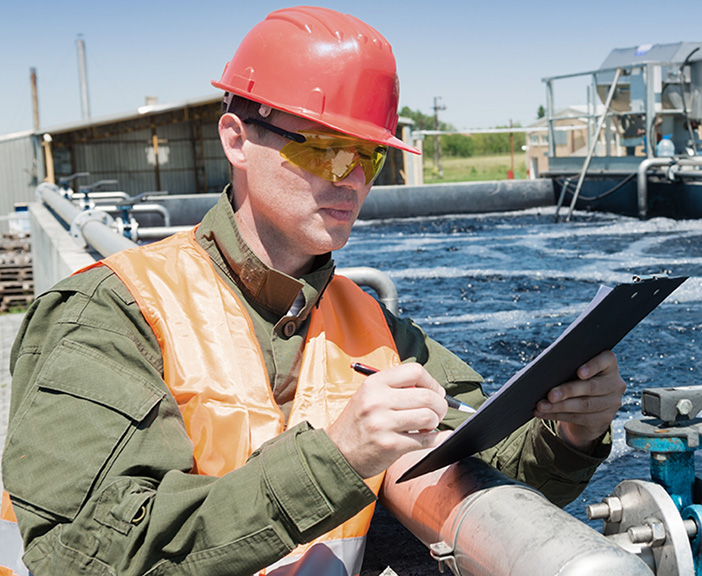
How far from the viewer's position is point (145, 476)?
1.39 metres

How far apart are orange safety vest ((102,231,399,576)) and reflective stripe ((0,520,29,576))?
37 cm

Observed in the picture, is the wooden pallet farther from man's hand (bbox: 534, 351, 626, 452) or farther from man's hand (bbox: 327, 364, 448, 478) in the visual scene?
man's hand (bbox: 327, 364, 448, 478)

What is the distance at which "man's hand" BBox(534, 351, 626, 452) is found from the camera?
5.11ft

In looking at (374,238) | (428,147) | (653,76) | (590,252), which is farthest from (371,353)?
(428,147)

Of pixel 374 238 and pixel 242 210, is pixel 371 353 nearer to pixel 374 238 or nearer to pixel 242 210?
pixel 242 210

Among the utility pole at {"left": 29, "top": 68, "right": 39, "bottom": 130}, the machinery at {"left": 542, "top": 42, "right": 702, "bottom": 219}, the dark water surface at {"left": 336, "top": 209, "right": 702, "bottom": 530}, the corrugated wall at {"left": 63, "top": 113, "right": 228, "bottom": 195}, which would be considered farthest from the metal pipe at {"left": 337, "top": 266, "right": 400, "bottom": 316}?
the utility pole at {"left": 29, "top": 68, "right": 39, "bottom": 130}

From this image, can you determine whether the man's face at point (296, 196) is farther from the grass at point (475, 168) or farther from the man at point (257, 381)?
the grass at point (475, 168)

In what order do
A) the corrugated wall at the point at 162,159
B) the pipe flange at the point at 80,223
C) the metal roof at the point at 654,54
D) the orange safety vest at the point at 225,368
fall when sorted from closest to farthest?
the orange safety vest at the point at 225,368, the pipe flange at the point at 80,223, the metal roof at the point at 654,54, the corrugated wall at the point at 162,159

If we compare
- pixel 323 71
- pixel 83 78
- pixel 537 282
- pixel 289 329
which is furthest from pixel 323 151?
pixel 83 78

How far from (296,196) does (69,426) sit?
635 millimetres

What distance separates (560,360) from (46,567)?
0.89m

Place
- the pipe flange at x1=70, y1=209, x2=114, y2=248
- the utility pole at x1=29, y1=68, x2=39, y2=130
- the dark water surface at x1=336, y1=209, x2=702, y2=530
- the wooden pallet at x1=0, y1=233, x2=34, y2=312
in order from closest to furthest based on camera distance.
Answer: the pipe flange at x1=70, y1=209, x2=114, y2=248 < the dark water surface at x1=336, y1=209, x2=702, y2=530 < the wooden pallet at x1=0, y1=233, x2=34, y2=312 < the utility pole at x1=29, y1=68, x2=39, y2=130

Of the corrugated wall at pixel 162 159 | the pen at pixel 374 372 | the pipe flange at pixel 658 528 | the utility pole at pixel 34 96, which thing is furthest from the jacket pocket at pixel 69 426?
the utility pole at pixel 34 96

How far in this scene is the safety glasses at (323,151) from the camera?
1.69 meters
